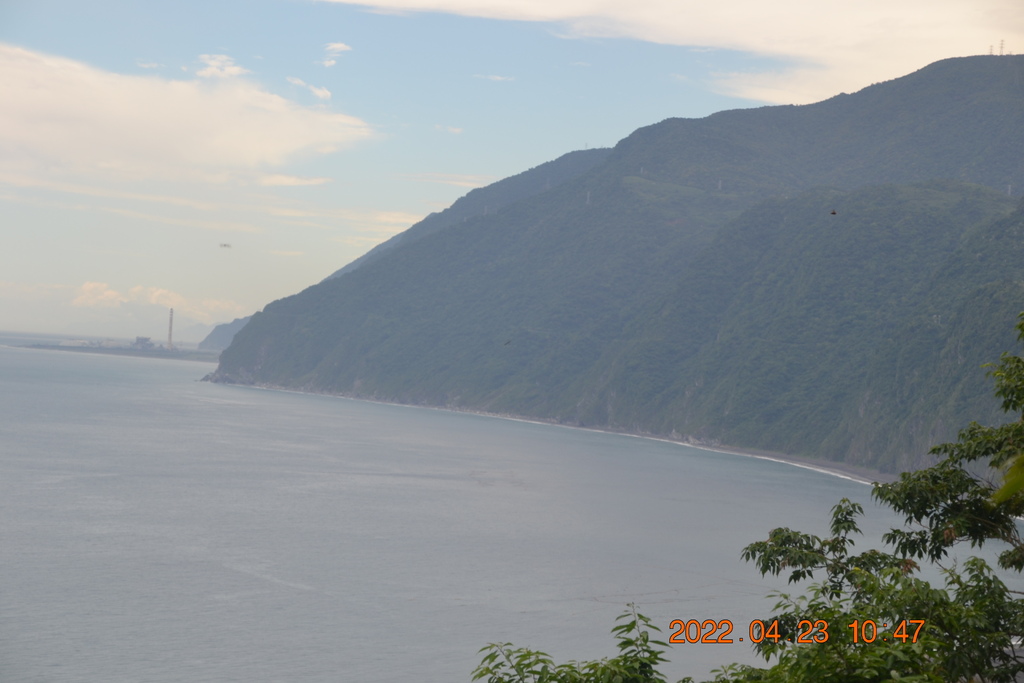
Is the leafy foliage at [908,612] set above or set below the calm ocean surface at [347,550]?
above

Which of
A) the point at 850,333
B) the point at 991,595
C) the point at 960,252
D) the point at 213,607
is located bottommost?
the point at 213,607

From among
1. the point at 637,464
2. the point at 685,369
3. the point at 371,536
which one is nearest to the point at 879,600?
the point at 371,536

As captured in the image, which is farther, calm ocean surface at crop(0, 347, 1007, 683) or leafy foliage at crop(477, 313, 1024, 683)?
calm ocean surface at crop(0, 347, 1007, 683)

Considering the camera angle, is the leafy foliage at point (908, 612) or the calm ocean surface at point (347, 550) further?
the calm ocean surface at point (347, 550)

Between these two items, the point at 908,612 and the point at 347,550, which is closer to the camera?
the point at 908,612

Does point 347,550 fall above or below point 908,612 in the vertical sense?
below

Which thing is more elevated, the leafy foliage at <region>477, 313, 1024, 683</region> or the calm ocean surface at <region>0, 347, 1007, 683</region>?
the leafy foliage at <region>477, 313, 1024, 683</region>

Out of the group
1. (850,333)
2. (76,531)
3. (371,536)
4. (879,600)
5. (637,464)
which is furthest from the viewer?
(850,333)

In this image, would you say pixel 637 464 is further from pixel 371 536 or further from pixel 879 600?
pixel 879 600
